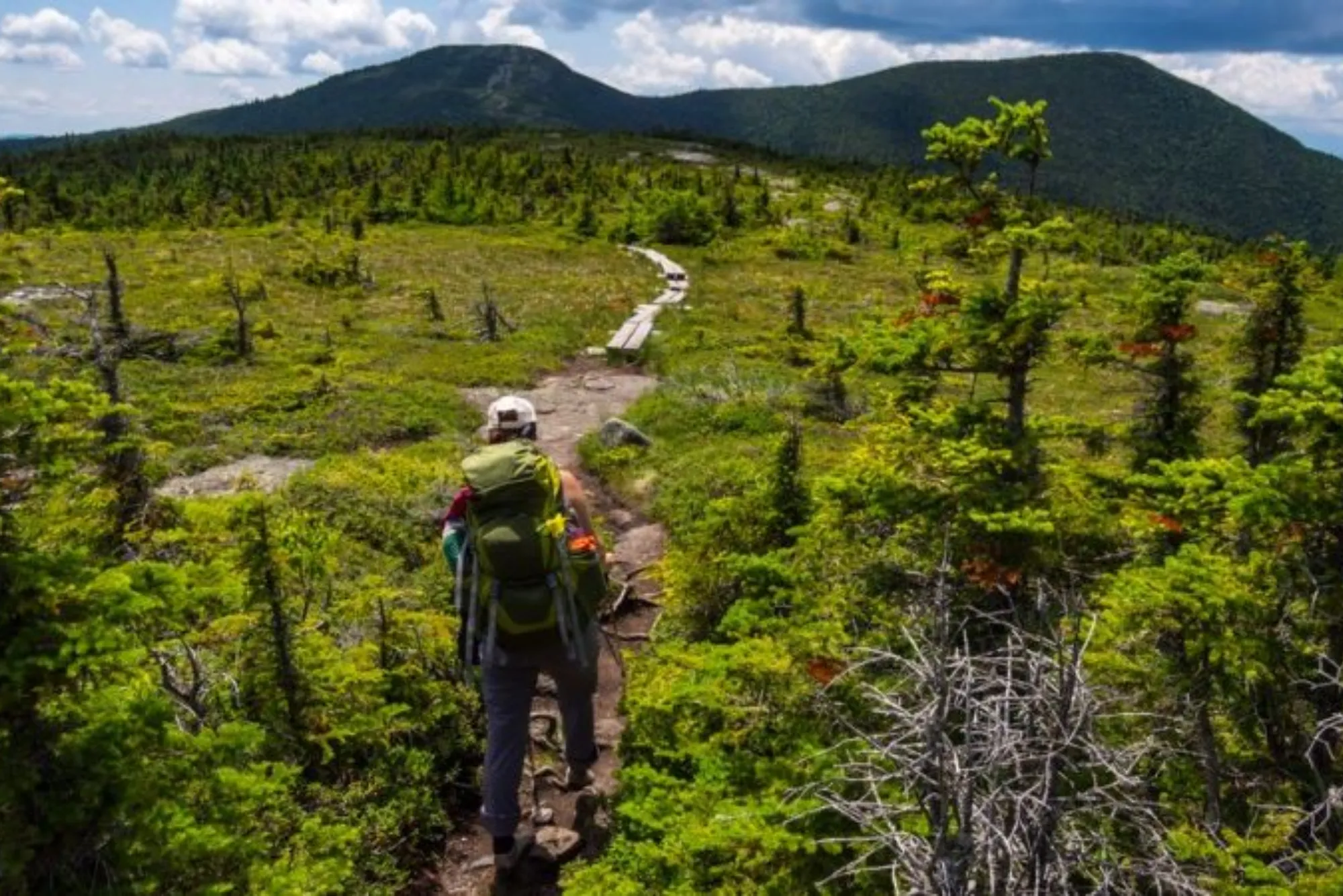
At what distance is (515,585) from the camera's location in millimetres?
5898

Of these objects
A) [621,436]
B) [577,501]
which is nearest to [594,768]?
[577,501]

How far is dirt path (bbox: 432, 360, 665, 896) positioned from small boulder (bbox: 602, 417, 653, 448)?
2.53ft

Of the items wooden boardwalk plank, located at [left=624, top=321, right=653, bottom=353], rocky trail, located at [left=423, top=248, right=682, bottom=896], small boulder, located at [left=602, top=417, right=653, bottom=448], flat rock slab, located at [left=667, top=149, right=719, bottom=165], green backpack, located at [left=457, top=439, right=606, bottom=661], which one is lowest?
rocky trail, located at [left=423, top=248, right=682, bottom=896]

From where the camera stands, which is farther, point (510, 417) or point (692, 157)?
point (692, 157)

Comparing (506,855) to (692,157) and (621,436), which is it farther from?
(692,157)

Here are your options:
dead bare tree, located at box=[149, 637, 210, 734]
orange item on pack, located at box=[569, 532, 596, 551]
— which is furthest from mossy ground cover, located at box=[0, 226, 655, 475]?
orange item on pack, located at box=[569, 532, 596, 551]

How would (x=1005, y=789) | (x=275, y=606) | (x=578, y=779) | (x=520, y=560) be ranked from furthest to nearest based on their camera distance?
1. (x=578, y=779)
2. (x=275, y=606)
3. (x=520, y=560)
4. (x=1005, y=789)

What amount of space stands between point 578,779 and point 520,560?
2625 mm

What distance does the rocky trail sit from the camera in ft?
21.6

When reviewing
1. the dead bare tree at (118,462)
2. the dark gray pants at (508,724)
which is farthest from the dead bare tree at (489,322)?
the dark gray pants at (508,724)

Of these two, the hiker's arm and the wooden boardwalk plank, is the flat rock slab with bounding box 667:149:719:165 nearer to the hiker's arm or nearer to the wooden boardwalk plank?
the wooden boardwalk plank

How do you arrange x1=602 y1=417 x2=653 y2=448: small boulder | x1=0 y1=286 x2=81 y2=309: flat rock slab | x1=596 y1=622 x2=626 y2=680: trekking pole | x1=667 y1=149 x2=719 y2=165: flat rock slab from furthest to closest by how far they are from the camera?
x1=667 y1=149 x2=719 y2=165: flat rock slab
x1=0 y1=286 x2=81 y2=309: flat rock slab
x1=602 y1=417 x2=653 y2=448: small boulder
x1=596 y1=622 x2=626 y2=680: trekking pole

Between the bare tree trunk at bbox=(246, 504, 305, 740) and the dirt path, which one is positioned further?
the dirt path

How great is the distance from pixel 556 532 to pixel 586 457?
1127 centimetres
